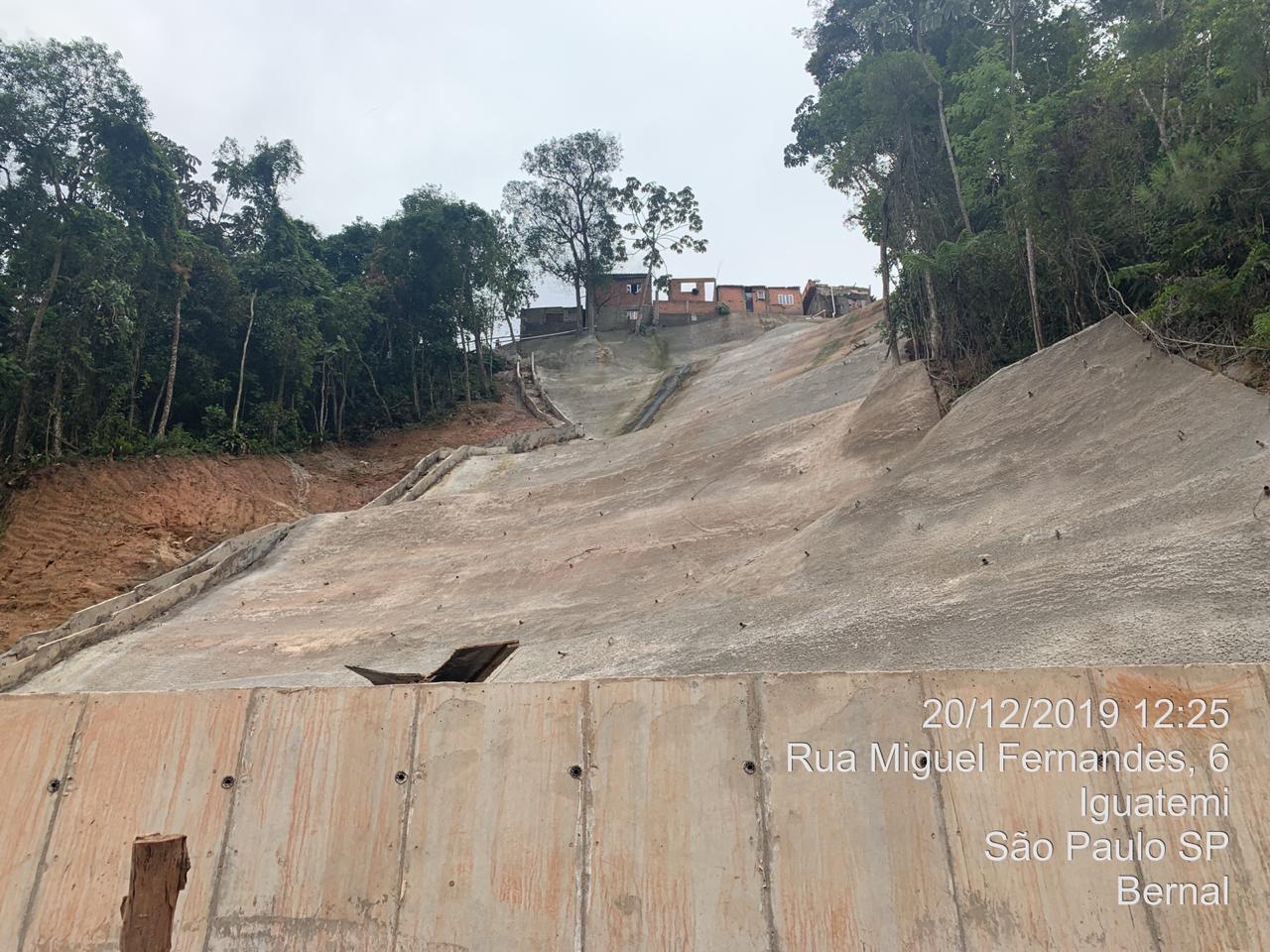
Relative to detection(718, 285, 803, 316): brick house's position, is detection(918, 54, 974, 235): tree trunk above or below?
below

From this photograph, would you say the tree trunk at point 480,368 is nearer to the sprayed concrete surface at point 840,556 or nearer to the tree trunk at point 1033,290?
the sprayed concrete surface at point 840,556

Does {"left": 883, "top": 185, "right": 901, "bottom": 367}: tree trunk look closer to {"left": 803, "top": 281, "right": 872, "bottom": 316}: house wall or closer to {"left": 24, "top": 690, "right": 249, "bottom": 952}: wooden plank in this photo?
{"left": 24, "top": 690, "right": 249, "bottom": 952}: wooden plank

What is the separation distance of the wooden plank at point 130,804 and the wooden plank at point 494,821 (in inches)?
57.4

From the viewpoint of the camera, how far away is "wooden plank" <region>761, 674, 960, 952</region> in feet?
14.4

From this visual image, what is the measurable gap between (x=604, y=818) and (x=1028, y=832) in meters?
2.55

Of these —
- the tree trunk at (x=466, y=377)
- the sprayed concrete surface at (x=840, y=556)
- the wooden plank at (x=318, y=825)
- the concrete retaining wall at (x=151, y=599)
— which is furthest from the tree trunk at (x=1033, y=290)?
the tree trunk at (x=466, y=377)

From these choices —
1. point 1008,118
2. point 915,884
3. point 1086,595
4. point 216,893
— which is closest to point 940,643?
point 1086,595

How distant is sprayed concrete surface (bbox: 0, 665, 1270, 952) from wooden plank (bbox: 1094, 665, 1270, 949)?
1 centimetres

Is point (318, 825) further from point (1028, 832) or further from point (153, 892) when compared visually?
point (1028, 832)

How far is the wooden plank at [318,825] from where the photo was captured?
16.1ft

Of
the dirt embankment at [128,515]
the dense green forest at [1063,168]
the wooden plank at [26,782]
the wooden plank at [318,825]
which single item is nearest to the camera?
the wooden plank at [318,825]

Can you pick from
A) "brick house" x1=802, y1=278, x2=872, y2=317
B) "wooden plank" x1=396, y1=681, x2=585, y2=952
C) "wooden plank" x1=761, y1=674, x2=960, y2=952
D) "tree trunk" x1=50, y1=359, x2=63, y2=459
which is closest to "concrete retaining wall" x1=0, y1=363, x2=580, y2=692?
"tree trunk" x1=50, y1=359, x2=63, y2=459

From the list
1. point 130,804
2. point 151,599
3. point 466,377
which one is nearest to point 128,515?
point 151,599

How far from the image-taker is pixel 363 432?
28516 millimetres
